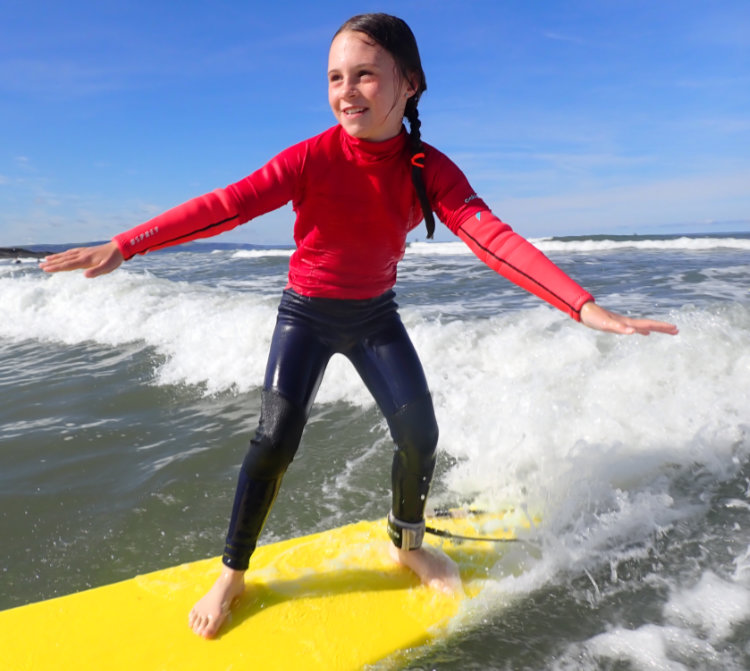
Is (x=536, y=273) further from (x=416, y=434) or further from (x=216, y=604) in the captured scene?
(x=216, y=604)

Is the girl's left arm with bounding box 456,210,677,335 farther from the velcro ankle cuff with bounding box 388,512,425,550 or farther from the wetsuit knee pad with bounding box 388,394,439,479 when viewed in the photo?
the velcro ankle cuff with bounding box 388,512,425,550

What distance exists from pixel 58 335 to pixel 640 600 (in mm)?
8833

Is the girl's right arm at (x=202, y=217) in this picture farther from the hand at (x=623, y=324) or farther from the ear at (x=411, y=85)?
the hand at (x=623, y=324)

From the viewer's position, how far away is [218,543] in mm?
3215

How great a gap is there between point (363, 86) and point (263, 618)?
2.01 m

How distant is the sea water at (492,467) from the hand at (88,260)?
5.73 ft

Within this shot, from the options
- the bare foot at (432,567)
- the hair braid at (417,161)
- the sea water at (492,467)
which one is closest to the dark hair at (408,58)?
the hair braid at (417,161)

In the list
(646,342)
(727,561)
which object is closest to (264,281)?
(646,342)

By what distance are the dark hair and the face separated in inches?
1.1

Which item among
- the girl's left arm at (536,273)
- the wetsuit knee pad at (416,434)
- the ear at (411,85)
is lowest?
the wetsuit knee pad at (416,434)

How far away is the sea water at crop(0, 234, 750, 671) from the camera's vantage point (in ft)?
8.20

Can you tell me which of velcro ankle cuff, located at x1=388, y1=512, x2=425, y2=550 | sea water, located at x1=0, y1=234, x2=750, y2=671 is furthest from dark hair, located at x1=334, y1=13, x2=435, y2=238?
sea water, located at x1=0, y1=234, x2=750, y2=671

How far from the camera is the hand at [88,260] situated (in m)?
1.78

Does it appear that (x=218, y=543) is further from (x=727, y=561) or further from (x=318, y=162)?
(x=727, y=561)
